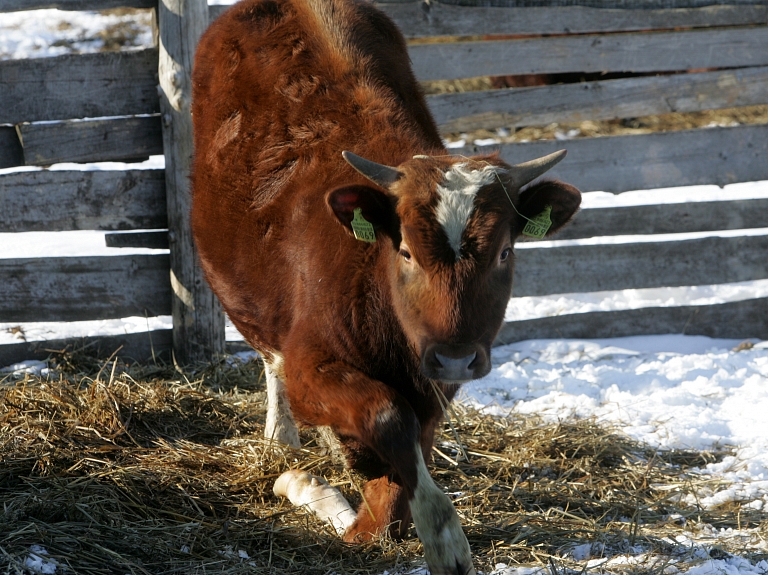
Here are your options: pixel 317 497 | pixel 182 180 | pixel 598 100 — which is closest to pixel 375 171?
pixel 317 497

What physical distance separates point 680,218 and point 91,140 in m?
4.10

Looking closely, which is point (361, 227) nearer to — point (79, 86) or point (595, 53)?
point (79, 86)

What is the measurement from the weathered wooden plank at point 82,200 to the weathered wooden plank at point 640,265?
2.57m

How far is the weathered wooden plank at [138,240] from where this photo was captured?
18.2 ft

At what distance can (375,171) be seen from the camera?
10.5ft

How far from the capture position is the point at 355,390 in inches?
126

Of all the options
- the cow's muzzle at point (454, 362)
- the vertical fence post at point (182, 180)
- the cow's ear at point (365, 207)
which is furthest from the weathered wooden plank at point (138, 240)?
the cow's muzzle at point (454, 362)

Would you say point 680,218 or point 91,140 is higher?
point 91,140

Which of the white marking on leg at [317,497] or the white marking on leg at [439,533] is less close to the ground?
the white marking on leg at [439,533]

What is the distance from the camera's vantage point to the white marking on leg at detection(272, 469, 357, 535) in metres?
3.69

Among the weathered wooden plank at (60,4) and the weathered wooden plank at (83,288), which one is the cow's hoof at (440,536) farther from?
the weathered wooden plank at (60,4)

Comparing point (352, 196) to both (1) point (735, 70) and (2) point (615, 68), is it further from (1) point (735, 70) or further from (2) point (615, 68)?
(1) point (735, 70)

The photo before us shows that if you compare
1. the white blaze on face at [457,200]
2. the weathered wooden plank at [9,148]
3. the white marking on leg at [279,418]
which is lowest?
A: the white marking on leg at [279,418]

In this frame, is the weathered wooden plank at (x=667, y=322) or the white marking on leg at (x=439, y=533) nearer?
the white marking on leg at (x=439, y=533)
